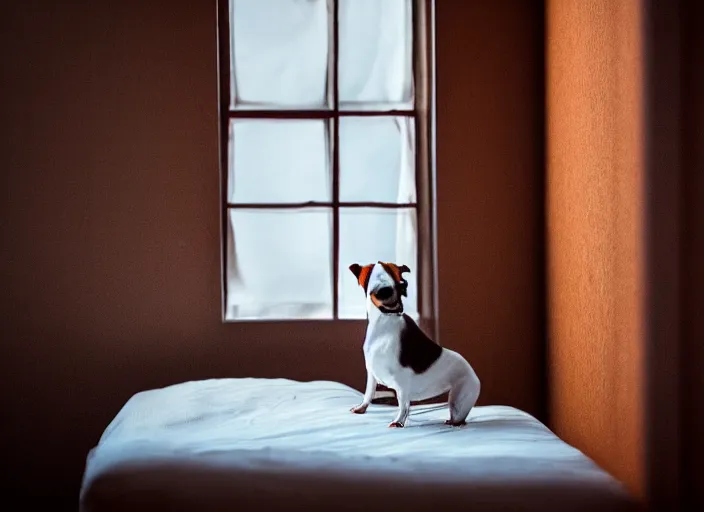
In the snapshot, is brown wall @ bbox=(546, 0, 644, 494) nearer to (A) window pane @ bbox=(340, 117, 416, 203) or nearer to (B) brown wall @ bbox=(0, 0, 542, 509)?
(B) brown wall @ bbox=(0, 0, 542, 509)

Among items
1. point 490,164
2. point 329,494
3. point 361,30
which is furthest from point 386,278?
point 361,30

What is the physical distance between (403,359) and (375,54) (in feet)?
4.77

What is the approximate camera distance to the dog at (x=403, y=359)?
215 cm

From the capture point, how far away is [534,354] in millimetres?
2928

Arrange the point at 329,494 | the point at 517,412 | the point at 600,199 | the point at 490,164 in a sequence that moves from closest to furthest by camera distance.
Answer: the point at 329,494
the point at 600,199
the point at 517,412
the point at 490,164

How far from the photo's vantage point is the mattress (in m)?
1.60

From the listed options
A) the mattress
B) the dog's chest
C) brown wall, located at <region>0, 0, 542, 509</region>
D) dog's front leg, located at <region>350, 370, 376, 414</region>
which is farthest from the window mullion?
the mattress

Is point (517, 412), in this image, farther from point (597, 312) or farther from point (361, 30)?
point (361, 30)

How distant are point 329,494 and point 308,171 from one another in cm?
169

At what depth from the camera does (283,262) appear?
3061 millimetres

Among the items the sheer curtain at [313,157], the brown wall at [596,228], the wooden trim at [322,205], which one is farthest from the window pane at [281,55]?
the brown wall at [596,228]

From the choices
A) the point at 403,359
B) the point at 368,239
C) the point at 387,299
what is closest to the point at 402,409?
the point at 403,359

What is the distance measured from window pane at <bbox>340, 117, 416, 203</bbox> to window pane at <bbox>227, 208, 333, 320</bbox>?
0.19 metres

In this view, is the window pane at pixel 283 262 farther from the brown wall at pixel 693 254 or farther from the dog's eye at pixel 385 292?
the brown wall at pixel 693 254
